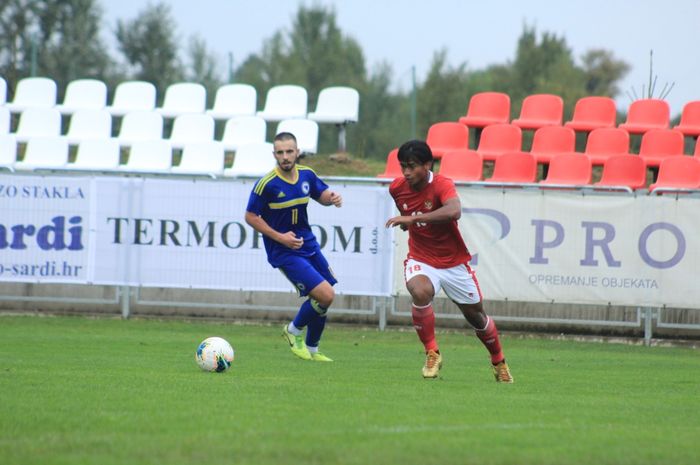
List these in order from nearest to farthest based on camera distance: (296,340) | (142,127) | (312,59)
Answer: (296,340) → (142,127) → (312,59)

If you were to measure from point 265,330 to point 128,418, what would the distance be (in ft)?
36.1

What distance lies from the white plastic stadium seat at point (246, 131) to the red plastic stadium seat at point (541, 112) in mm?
5048

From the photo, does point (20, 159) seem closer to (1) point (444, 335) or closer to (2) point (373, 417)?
(1) point (444, 335)

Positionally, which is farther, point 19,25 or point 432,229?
point 19,25

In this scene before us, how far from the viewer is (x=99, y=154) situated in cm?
2375

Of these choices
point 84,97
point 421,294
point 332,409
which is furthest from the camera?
point 84,97

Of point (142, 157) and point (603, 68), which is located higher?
point (603, 68)

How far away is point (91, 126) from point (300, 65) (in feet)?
93.8

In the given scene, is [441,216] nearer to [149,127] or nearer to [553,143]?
[553,143]

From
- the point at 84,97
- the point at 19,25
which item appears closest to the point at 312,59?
the point at 19,25

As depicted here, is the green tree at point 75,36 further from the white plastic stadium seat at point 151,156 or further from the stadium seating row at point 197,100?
the white plastic stadium seat at point 151,156

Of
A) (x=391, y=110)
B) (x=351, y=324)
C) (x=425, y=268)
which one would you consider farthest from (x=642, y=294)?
(x=391, y=110)

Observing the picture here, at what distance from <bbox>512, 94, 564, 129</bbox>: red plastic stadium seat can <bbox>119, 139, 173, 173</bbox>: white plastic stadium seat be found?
693 centimetres

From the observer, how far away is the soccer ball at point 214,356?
11.5 meters
